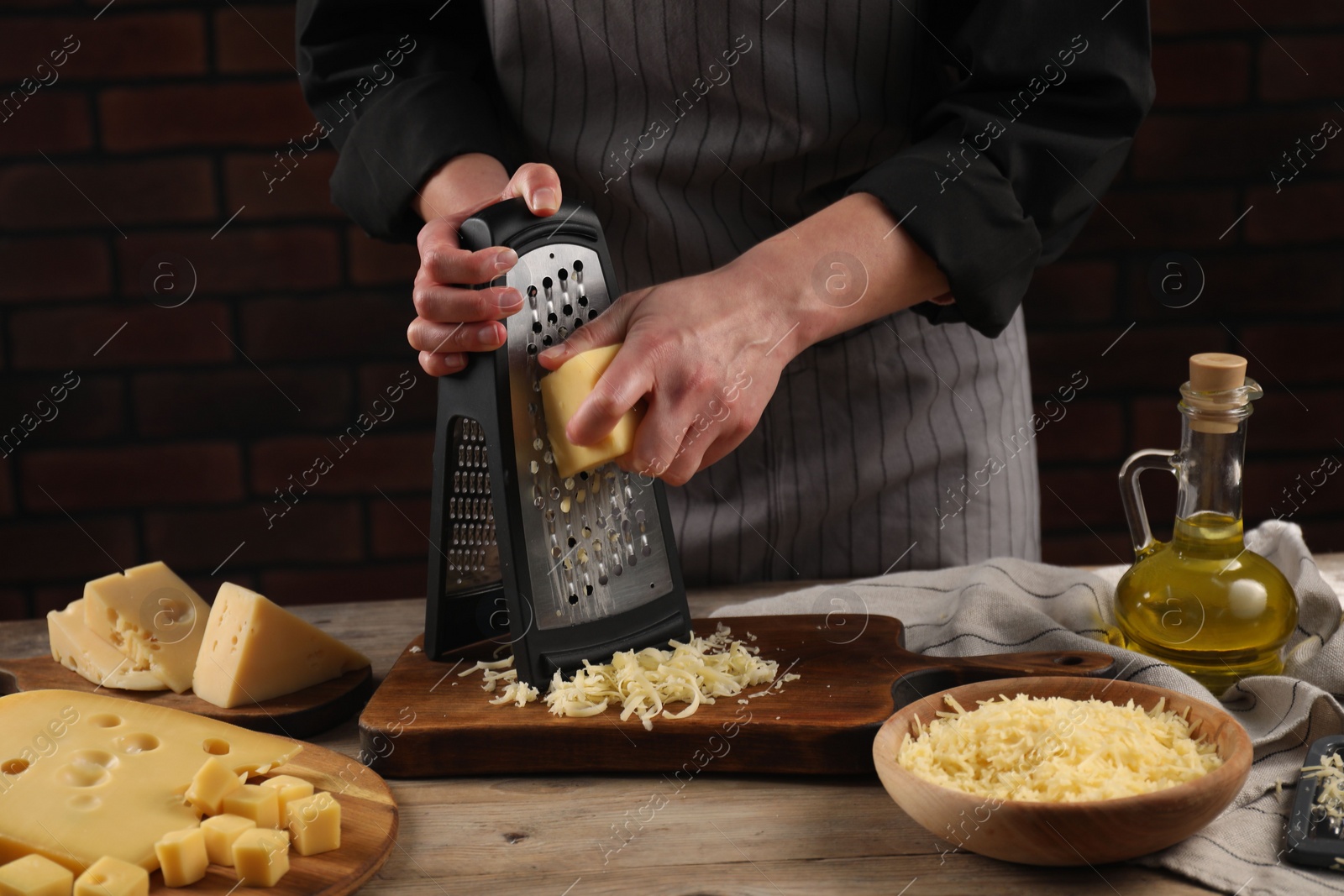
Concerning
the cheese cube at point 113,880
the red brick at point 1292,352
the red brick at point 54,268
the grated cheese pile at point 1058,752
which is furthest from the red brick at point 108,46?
the red brick at point 1292,352

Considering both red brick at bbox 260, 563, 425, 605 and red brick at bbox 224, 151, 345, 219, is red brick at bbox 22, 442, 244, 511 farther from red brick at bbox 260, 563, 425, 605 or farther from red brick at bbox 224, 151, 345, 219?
red brick at bbox 224, 151, 345, 219

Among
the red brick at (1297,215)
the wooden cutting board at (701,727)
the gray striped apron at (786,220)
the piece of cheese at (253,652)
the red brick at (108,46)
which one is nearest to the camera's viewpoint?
the wooden cutting board at (701,727)

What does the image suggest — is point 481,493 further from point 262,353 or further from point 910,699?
point 262,353

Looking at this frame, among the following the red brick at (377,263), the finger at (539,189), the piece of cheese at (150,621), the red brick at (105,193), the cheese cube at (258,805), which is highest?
the red brick at (105,193)

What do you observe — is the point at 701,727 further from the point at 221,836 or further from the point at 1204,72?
the point at 1204,72

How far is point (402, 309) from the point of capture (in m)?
2.02

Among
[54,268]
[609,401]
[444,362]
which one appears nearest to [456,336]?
[444,362]

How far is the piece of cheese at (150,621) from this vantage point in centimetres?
100

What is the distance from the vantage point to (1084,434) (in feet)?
6.92

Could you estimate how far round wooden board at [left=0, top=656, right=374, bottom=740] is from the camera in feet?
3.12

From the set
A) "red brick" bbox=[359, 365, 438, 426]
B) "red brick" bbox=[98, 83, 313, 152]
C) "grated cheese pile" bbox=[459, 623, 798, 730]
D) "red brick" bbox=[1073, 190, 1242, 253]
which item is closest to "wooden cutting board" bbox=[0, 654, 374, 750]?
"grated cheese pile" bbox=[459, 623, 798, 730]

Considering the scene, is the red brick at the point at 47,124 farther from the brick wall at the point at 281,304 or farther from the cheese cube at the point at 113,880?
the cheese cube at the point at 113,880

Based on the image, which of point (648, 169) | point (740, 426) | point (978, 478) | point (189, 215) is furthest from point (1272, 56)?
point (189, 215)

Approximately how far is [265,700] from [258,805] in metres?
0.22
